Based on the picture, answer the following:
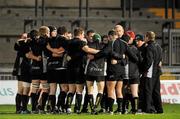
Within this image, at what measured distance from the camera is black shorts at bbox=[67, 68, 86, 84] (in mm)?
15508

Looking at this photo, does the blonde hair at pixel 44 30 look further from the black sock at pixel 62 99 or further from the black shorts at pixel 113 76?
the black shorts at pixel 113 76

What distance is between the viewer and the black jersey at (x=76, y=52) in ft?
49.8

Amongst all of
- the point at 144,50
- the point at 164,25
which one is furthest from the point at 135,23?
the point at 144,50

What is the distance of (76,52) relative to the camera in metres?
15.4

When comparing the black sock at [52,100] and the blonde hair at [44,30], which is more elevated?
the blonde hair at [44,30]

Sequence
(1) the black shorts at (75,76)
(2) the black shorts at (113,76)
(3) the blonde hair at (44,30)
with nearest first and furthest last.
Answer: (2) the black shorts at (113,76), (1) the black shorts at (75,76), (3) the blonde hair at (44,30)

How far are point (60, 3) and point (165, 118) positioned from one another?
80.0ft

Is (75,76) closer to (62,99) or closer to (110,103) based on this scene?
(62,99)

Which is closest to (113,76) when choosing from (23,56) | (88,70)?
(88,70)

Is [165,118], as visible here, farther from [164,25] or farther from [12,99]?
[164,25]

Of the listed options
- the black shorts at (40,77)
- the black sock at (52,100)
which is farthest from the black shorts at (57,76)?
the black sock at (52,100)

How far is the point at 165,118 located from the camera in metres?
13.2

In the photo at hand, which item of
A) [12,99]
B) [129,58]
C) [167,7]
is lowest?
[12,99]

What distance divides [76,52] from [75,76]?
587 mm
